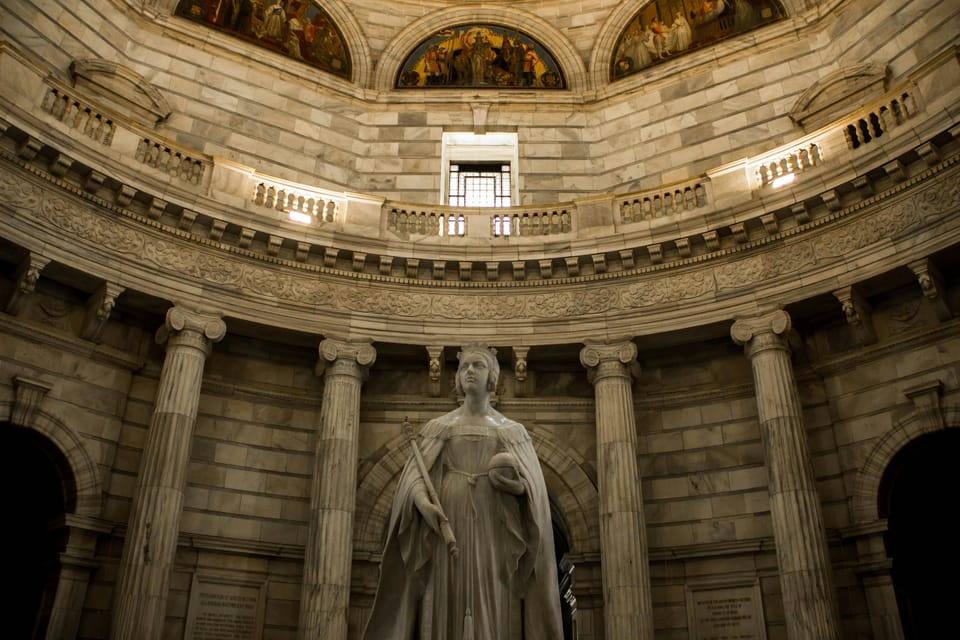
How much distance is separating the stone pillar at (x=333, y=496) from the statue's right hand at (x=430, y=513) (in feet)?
25.8

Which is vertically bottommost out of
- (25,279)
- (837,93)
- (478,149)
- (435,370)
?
(435,370)

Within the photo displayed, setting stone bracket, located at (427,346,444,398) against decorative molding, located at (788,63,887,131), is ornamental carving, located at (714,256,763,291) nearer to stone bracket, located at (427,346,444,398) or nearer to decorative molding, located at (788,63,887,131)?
decorative molding, located at (788,63,887,131)

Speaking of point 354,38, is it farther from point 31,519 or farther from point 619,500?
point 619,500

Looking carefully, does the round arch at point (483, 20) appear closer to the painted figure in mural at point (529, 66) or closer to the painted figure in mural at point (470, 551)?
the painted figure in mural at point (529, 66)

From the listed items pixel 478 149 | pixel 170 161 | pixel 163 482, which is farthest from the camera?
pixel 478 149

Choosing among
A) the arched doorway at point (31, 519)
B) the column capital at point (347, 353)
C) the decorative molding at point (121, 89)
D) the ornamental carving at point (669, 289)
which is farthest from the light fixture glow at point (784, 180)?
the arched doorway at point (31, 519)

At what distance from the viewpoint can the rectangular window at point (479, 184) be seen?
19.8 m

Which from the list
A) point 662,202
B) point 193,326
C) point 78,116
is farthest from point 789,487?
point 78,116

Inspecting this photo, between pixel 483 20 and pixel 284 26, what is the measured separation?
5.25 metres

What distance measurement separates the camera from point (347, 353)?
15484 mm

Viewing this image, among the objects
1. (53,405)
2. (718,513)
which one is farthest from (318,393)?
(718,513)

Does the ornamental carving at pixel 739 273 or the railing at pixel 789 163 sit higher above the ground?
the railing at pixel 789 163

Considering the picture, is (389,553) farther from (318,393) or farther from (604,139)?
(604,139)

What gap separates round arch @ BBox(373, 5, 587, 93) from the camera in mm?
20609
